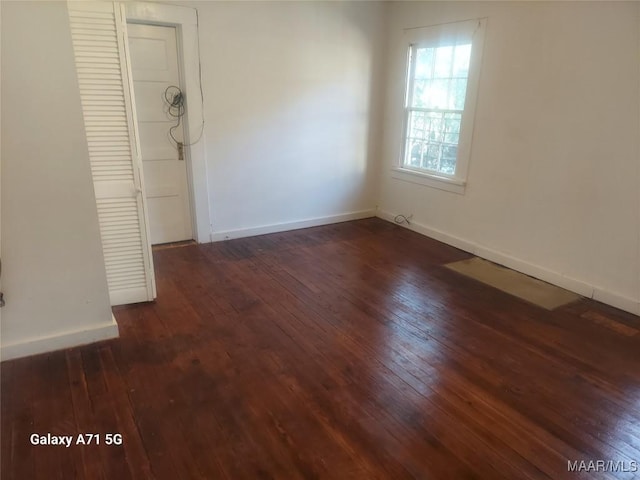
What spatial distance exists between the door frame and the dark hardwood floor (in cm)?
99

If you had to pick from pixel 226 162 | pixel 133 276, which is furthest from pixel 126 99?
pixel 226 162

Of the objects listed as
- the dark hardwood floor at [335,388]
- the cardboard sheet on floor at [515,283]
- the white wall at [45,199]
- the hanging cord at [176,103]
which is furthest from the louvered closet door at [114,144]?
the cardboard sheet on floor at [515,283]

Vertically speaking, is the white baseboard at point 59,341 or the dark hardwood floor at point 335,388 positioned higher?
the white baseboard at point 59,341

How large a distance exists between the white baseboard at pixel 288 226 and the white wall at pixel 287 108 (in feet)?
0.04

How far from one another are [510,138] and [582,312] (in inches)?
62.1

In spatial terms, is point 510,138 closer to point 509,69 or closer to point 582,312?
point 509,69

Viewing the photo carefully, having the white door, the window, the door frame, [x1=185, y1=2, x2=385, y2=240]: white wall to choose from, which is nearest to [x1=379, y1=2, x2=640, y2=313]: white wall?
the window

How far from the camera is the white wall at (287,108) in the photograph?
4094mm

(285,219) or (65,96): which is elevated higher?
(65,96)

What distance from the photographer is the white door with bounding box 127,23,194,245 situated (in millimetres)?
3799

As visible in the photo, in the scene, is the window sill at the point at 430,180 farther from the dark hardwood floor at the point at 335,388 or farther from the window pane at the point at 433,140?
the dark hardwood floor at the point at 335,388

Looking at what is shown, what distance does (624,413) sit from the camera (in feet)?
7.05

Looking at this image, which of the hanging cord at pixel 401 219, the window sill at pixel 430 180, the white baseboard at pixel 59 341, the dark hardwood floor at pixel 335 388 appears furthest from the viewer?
the hanging cord at pixel 401 219

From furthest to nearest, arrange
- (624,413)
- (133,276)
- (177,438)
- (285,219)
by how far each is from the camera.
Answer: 1. (285,219)
2. (133,276)
3. (624,413)
4. (177,438)
